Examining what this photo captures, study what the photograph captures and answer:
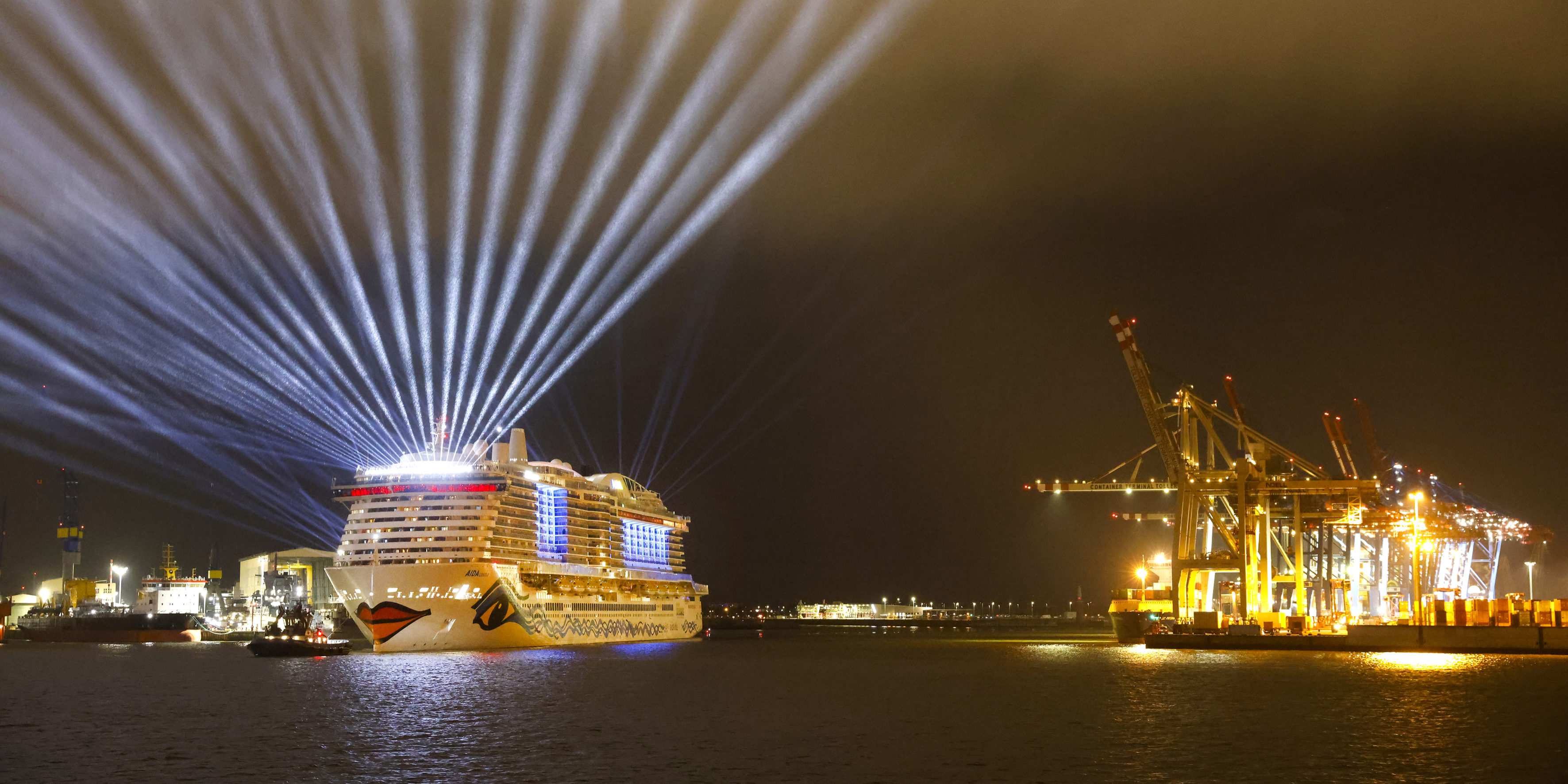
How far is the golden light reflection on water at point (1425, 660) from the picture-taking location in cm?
7650

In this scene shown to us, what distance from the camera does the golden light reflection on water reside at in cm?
7650

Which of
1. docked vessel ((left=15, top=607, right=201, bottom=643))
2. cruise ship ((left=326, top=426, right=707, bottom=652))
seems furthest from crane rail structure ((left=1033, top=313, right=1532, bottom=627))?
docked vessel ((left=15, top=607, right=201, bottom=643))

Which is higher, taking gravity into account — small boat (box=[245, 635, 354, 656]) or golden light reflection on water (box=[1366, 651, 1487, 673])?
golden light reflection on water (box=[1366, 651, 1487, 673])

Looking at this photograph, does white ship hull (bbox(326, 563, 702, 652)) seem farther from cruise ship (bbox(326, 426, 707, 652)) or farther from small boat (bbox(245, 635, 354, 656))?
small boat (bbox(245, 635, 354, 656))

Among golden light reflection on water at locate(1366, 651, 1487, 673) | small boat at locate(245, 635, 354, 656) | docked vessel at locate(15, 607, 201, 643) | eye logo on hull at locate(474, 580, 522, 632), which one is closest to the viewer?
golden light reflection on water at locate(1366, 651, 1487, 673)

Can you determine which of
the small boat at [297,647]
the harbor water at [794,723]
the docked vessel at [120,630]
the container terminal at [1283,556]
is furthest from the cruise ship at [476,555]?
the docked vessel at [120,630]

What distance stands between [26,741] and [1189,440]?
87.7 metres

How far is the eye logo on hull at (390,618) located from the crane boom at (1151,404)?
5794cm

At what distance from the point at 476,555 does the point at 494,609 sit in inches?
167

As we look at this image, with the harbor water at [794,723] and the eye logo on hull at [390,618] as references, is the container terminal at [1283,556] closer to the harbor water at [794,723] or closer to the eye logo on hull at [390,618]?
the harbor water at [794,723]

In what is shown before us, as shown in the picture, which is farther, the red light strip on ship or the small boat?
the small boat

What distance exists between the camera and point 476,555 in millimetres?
98812

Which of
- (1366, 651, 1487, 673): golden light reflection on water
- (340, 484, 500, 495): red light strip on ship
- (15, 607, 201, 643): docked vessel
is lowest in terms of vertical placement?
(15, 607, 201, 643): docked vessel

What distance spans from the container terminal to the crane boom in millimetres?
90
